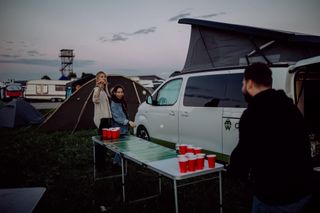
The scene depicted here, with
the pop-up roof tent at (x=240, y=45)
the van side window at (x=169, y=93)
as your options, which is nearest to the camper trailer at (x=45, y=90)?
the pop-up roof tent at (x=240, y=45)

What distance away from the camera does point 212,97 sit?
17.3 feet

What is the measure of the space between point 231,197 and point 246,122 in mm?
3110

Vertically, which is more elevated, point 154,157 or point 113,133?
point 113,133

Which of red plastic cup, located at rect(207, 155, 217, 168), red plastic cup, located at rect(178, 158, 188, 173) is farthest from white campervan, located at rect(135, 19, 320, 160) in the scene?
red plastic cup, located at rect(178, 158, 188, 173)

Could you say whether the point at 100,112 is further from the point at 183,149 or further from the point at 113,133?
the point at 183,149

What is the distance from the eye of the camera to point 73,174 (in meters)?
6.09

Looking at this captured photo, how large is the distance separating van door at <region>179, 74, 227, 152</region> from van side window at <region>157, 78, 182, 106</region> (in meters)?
0.36

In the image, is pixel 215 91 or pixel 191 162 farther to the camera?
pixel 215 91

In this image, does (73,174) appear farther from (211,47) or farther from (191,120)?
(211,47)

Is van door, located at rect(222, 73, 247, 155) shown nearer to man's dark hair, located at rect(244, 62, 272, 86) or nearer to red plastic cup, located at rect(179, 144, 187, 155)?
red plastic cup, located at rect(179, 144, 187, 155)

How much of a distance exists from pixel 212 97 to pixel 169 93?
5.42ft

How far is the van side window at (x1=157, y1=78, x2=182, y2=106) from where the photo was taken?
Answer: 641 centimetres

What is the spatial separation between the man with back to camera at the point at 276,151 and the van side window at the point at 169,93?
4.39 m

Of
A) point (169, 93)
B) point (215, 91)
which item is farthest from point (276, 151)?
point (169, 93)
